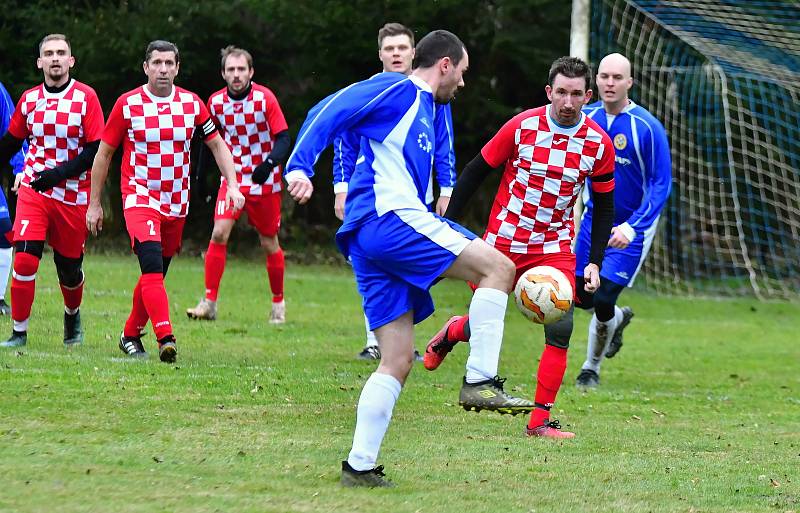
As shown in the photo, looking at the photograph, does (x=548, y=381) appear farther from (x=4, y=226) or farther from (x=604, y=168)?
(x=4, y=226)

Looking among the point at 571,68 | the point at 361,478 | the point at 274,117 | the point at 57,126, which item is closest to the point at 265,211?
the point at 274,117

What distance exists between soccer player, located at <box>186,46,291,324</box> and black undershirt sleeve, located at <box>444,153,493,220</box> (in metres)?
4.33

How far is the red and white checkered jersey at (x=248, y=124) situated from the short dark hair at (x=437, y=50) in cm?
572

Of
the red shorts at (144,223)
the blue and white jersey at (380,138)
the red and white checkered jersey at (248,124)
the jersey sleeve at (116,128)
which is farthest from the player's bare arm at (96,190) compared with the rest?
the blue and white jersey at (380,138)

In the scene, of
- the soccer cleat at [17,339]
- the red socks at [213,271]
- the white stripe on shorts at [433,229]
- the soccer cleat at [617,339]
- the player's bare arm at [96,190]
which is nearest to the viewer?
the white stripe on shorts at [433,229]

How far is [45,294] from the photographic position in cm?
1277

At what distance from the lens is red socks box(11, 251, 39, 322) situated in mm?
9023

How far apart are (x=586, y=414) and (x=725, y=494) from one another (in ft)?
7.91

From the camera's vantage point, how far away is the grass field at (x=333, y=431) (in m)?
5.12

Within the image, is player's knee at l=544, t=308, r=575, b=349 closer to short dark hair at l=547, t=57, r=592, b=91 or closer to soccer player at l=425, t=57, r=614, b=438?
soccer player at l=425, t=57, r=614, b=438

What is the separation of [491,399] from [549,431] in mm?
1771

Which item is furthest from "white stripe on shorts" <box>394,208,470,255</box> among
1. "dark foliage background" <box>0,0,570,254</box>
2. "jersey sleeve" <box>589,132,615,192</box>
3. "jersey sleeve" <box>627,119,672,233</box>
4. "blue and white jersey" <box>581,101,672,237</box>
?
"dark foliage background" <box>0,0,570,254</box>

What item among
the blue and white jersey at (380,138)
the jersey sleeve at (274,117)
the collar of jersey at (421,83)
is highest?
the collar of jersey at (421,83)

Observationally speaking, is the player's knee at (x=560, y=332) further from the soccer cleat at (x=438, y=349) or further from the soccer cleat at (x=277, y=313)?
the soccer cleat at (x=277, y=313)
